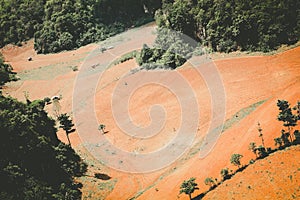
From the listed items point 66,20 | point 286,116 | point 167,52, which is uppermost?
point 66,20

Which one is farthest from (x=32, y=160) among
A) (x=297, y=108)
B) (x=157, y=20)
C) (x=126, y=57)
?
(x=157, y=20)

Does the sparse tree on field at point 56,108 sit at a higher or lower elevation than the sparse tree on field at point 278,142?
lower

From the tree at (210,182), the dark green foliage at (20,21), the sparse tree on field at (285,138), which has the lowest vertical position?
the tree at (210,182)

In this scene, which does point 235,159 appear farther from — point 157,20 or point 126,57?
point 157,20

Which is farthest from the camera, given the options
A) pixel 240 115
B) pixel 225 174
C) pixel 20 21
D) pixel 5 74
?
pixel 20 21

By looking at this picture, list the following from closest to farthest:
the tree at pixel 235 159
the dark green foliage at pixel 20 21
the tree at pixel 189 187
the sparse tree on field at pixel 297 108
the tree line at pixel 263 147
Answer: the tree at pixel 189 187
the tree line at pixel 263 147
the tree at pixel 235 159
the sparse tree on field at pixel 297 108
the dark green foliage at pixel 20 21

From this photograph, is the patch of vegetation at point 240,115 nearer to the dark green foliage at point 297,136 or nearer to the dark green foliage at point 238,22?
the dark green foliage at point 297,136

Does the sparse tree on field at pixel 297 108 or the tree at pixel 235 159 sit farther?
the sparse tree on field at pixel 297 108

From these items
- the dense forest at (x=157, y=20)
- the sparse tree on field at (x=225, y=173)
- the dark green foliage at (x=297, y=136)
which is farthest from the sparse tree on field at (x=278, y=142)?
the dense forest at (x=157, y=20)
